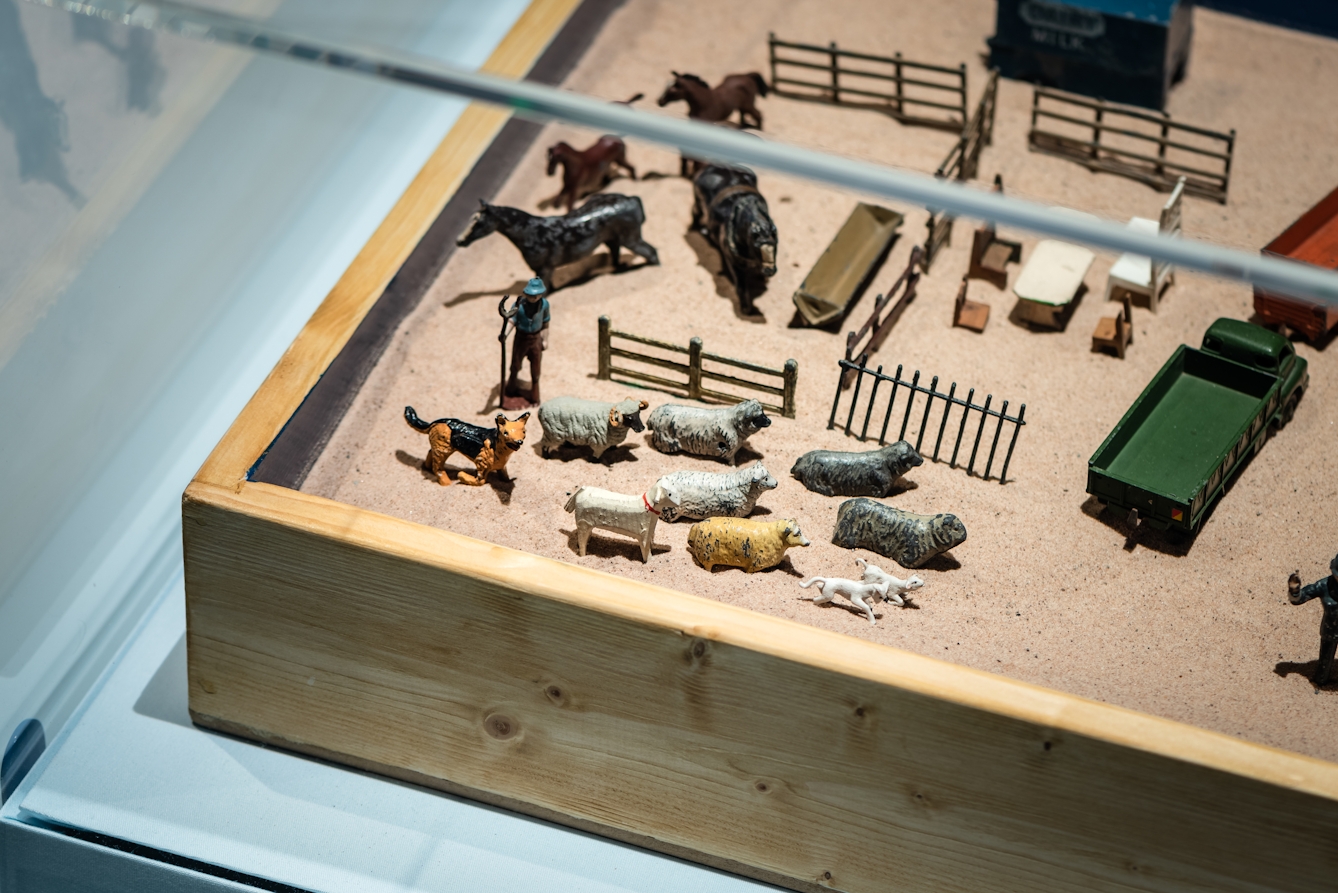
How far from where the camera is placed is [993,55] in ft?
24.2

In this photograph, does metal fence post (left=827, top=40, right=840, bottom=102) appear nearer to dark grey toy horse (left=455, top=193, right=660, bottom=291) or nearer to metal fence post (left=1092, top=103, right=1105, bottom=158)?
metal fence post (left=1092, top=103, right=1105, bottom=158)

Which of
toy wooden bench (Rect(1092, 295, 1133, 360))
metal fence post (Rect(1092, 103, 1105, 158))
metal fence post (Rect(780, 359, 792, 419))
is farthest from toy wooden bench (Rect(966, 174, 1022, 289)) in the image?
metal fence post (Rect(780, 359, 792, 419))

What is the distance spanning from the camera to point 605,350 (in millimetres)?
5594

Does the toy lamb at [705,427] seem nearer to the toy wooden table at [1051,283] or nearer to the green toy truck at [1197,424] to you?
the green toy truck at [1197,424]

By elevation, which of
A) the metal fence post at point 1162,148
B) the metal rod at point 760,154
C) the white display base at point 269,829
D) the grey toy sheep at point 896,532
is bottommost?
the white display base at point 269,829

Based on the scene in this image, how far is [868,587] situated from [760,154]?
1.97 meters

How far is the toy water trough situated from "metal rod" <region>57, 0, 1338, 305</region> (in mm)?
2569

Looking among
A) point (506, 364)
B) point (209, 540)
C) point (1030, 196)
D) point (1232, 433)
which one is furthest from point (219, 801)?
point (1030, 196)

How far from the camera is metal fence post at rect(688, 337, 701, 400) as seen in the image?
5379 millimetres

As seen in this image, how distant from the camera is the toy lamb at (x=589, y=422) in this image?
17.0ft

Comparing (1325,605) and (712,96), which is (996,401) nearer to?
(1325,605)

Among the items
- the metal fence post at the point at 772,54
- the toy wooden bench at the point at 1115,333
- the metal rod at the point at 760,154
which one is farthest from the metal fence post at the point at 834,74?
the metal rod at the point at 760,154

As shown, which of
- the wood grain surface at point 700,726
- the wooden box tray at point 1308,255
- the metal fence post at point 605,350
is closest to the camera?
the wood grain surface at point 700,726

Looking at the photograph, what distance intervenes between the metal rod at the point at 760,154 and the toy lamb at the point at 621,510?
1.72 metres
